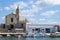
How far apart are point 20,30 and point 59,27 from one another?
9395 millimetres

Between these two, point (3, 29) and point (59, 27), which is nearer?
point (3, 29)

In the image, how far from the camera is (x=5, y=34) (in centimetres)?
4666

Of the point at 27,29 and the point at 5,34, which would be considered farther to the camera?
the point at 27,29

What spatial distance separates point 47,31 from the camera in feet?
166

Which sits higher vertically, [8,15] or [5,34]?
[8,15]

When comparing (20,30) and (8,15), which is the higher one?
(8,15)

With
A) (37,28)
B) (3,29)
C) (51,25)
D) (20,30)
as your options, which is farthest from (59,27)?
(3,29)

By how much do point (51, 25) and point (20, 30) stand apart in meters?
7.15

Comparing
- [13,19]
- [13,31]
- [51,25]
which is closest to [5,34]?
[13,31]

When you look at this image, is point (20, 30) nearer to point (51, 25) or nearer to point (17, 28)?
point (17, 28)

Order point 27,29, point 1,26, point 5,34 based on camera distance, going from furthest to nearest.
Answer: point 1,26 → point 27,29 → point 5,34

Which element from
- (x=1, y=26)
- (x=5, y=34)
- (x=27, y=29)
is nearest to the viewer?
(x=5, y=34)

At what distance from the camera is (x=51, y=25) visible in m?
51.8

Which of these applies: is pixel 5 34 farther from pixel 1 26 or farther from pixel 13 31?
pixel 1 26
